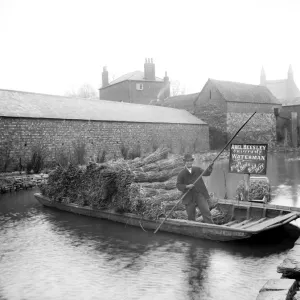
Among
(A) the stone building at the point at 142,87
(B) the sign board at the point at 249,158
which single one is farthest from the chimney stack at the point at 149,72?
(B) the sign board at the point at 249,158

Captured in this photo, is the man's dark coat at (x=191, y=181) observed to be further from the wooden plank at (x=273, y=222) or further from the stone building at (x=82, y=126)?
the stone building at (x=82, y=126)

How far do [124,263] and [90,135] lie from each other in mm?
18732

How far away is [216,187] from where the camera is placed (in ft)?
52.2

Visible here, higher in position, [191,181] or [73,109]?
[73,109]

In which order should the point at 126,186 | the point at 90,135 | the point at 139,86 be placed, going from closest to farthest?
the point at 126,186 < the point at 90,135 < the point at 139,86

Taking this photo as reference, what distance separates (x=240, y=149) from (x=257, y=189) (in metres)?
1.48

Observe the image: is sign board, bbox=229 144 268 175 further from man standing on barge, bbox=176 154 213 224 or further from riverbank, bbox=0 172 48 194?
riverbank, bbox=0 172 48 194

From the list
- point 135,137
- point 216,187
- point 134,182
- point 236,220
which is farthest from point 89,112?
point 236,220

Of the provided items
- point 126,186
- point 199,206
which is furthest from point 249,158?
point 126,186

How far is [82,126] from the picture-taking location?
24.7m

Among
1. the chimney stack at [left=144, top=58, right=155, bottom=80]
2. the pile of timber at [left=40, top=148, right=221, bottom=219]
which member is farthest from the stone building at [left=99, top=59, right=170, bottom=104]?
the pile of timber at [left=40, top=148, right=221, bottom=219]

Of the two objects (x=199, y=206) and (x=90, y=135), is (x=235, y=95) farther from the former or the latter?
(x=199, y=206)

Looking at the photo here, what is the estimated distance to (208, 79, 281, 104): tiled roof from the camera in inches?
1543

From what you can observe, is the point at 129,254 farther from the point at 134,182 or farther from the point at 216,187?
the point at 216,187
